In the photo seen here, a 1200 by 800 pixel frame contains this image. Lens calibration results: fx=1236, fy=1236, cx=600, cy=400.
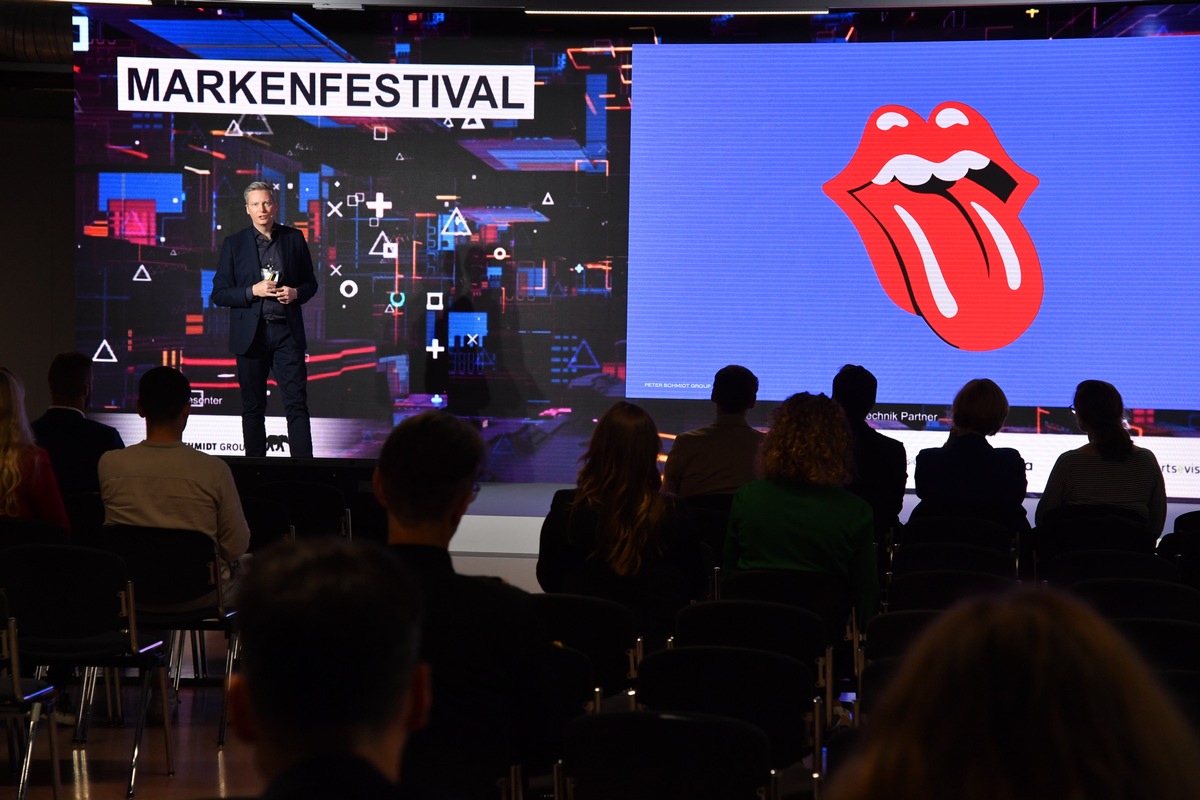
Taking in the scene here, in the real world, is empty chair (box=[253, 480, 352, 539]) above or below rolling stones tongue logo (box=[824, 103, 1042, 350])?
below

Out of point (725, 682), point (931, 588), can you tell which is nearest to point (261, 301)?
point (931, 588)

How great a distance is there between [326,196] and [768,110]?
3421mm

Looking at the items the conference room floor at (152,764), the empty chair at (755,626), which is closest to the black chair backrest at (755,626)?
the empty chair at (755,626)

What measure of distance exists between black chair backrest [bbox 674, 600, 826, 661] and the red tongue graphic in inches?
238

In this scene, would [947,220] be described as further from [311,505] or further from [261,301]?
[311,505]

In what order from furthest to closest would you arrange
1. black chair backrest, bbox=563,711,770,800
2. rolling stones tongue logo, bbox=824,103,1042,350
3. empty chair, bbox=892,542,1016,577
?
rolling stones tongue logo, bbox=824,103,1042,350
empty chair, bbox=892,542,1016,577
black chair backrest, bbox=563,711,770,800

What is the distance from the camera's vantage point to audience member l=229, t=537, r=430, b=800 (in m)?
1.26

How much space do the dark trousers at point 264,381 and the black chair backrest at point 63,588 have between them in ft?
14.5

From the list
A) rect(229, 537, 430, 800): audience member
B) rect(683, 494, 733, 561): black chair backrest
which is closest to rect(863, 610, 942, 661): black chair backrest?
rect(683, 494, 733, 561): black chair backrest

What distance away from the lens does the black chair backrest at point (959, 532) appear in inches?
201

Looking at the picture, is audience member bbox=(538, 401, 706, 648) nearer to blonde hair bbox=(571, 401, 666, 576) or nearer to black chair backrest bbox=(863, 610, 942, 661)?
blonde hair bbox=(571, 401, 666, 576)

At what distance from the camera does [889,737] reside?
3.08ft

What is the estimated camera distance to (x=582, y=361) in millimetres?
9461

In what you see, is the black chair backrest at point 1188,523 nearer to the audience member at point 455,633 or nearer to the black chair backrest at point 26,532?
the audience member at point 455,633
